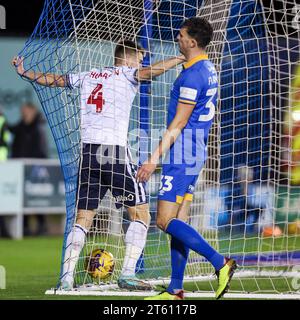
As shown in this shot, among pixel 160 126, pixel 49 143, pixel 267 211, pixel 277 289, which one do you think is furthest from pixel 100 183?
pixel 49 143

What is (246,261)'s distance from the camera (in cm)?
1026

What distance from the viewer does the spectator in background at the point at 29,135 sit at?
17.4 m

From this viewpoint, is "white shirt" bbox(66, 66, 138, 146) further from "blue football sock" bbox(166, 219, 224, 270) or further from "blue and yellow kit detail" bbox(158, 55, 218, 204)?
"blue football sock" bbox(166, 219, 224, 270)

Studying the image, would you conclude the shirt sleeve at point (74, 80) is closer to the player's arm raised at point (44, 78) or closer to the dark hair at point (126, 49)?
the player's arm raised at point (44, 78)

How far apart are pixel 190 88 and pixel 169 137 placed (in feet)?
1.33

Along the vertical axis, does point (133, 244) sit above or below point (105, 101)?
below

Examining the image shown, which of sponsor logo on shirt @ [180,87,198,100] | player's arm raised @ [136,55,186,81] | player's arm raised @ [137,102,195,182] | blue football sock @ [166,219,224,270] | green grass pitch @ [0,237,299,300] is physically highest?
player's arm raised @ [136,55,186,81]

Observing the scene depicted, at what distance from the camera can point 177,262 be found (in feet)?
24.9

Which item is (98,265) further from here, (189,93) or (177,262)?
(189,93)

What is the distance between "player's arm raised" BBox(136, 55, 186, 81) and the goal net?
1.87 feet

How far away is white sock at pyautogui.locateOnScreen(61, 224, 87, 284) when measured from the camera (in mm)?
8438

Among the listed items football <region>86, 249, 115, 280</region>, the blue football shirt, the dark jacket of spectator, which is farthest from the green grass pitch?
the dark jacket of spectator

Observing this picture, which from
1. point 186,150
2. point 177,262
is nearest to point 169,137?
point 186,150

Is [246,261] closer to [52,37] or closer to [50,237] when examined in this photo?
[52,37]
